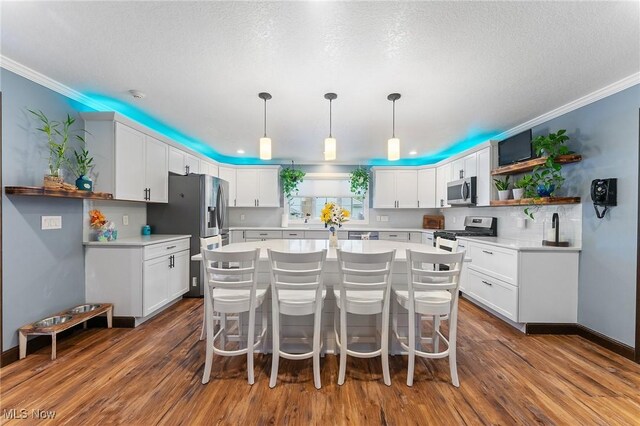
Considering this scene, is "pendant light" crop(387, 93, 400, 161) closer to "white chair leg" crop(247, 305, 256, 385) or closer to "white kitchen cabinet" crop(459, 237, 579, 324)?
"white kitchen cabinet" crop(459, 237, 579, 324)

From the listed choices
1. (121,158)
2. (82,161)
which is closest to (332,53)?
(121,158)

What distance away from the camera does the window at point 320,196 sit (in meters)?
6.08

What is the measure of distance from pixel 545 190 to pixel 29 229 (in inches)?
207

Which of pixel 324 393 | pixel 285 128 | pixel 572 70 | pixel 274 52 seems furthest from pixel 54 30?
pixel 572 70

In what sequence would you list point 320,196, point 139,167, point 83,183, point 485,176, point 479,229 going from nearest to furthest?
point 83,183 → point 139,167 → point 485,176 → point 479,229 → point 320,196

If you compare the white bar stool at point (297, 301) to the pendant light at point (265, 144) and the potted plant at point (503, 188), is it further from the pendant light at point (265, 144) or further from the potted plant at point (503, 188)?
the potted plant at point (503, 188)

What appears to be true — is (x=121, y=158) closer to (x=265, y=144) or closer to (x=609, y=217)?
(x=265, y=144)

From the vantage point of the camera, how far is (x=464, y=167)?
15.0 feet

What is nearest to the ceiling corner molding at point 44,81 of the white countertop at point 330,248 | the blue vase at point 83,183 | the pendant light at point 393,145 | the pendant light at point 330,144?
the blue vase at point 83,183

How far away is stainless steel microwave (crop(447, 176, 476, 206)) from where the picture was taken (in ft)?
13.9

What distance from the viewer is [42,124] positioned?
254 cm

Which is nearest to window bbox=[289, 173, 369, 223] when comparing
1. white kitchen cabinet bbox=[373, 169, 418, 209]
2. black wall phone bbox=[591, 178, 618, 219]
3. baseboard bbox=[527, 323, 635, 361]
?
white kitchen cabinet bbox=[373, 169, 418, 209]

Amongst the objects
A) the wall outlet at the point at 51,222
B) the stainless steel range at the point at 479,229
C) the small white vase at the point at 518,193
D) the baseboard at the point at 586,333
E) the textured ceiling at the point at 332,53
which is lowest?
the baseboard at the point at 586,333

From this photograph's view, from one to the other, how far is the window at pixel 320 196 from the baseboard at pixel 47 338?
357 cm
